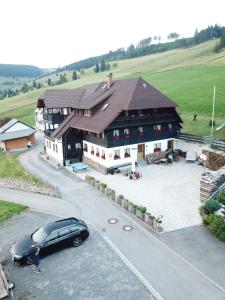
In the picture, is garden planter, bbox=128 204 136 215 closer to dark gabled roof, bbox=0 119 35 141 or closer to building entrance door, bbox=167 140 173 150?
building entrance door, bbox=167 140 173 150

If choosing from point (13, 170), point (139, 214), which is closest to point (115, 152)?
point (13, 170)

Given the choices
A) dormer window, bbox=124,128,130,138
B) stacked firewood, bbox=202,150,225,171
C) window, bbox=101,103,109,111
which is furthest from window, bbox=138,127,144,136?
stacked firewood, bbox=202,150,225,171

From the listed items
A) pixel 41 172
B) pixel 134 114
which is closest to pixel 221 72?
pixel 134 114

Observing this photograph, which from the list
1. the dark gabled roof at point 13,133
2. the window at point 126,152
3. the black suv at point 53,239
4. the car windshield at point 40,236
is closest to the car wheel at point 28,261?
the black suv at point 53,239

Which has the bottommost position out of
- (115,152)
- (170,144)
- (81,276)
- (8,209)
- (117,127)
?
(81,276)

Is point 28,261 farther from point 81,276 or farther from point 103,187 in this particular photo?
point 103,187
